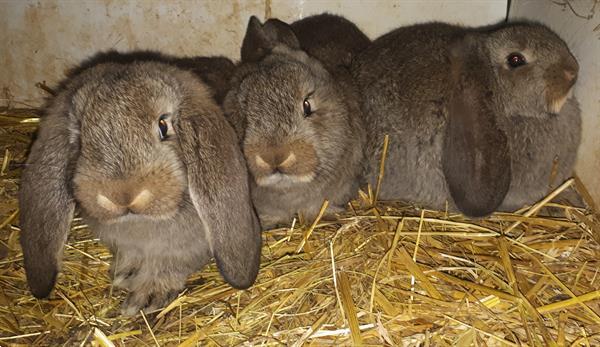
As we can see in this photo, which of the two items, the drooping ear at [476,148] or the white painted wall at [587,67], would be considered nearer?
the drooping ear at [476,148]

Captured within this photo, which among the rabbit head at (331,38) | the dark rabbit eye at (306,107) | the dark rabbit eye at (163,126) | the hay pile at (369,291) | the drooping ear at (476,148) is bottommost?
the hay pile at (369,291)

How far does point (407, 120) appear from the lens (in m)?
3.86

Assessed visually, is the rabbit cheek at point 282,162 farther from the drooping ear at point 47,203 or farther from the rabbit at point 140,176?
the drooping ear at point 47,203

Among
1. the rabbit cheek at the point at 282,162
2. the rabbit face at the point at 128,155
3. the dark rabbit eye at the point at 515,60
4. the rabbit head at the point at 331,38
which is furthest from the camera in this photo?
the rabbit head at the point at 331,38

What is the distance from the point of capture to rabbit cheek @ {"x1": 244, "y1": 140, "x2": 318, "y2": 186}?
122 inches

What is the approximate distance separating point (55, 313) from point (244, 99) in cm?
137

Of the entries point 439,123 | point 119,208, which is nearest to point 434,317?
point 439,123

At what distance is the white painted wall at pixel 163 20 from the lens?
4898 mm

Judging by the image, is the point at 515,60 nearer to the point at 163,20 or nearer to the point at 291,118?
the point at 291,118

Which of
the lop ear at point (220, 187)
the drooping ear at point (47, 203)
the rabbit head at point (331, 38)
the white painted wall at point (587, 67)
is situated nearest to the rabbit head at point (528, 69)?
the white painted wall at point (587, 67)

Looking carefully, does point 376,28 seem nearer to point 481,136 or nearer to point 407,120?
point 407,120

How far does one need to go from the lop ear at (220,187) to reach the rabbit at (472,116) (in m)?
1.21

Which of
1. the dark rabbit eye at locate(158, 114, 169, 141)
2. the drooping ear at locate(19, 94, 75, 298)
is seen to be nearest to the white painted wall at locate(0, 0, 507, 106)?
the drooping ear at locate(19, 94, 75, 298)

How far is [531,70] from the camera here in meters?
3.58
